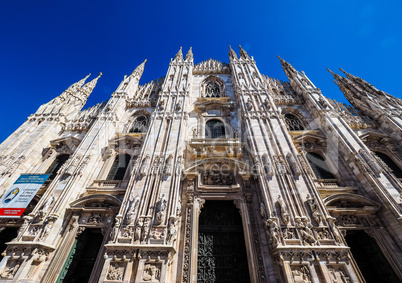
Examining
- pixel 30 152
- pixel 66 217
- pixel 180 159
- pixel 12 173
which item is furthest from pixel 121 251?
pixel 30 152

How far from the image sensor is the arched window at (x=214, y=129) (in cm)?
1505

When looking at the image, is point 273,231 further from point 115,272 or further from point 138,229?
point 115,272

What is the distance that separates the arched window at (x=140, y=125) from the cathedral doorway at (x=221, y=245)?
952cm

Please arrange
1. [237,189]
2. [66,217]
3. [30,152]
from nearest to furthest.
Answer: [66,217]
[237,189]
[30,152]

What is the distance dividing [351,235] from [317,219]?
3.28 m

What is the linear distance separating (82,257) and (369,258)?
14.2 meters

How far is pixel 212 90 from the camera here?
66.0 ft

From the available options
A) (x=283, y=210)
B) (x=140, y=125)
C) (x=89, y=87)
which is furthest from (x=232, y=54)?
(x=283, y=210)

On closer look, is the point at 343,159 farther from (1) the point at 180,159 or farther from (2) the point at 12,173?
(2) the point at 12,173

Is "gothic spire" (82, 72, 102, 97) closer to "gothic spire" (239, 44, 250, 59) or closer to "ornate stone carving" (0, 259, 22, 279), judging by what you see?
"ornate stone carving" (0, 259, 22, 279)

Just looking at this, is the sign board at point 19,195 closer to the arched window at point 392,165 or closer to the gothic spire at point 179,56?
the gothic spire at point 179,56

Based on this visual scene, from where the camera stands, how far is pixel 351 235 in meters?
9.50

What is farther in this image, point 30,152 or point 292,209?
point 30,152

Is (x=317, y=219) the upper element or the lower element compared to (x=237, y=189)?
lower
